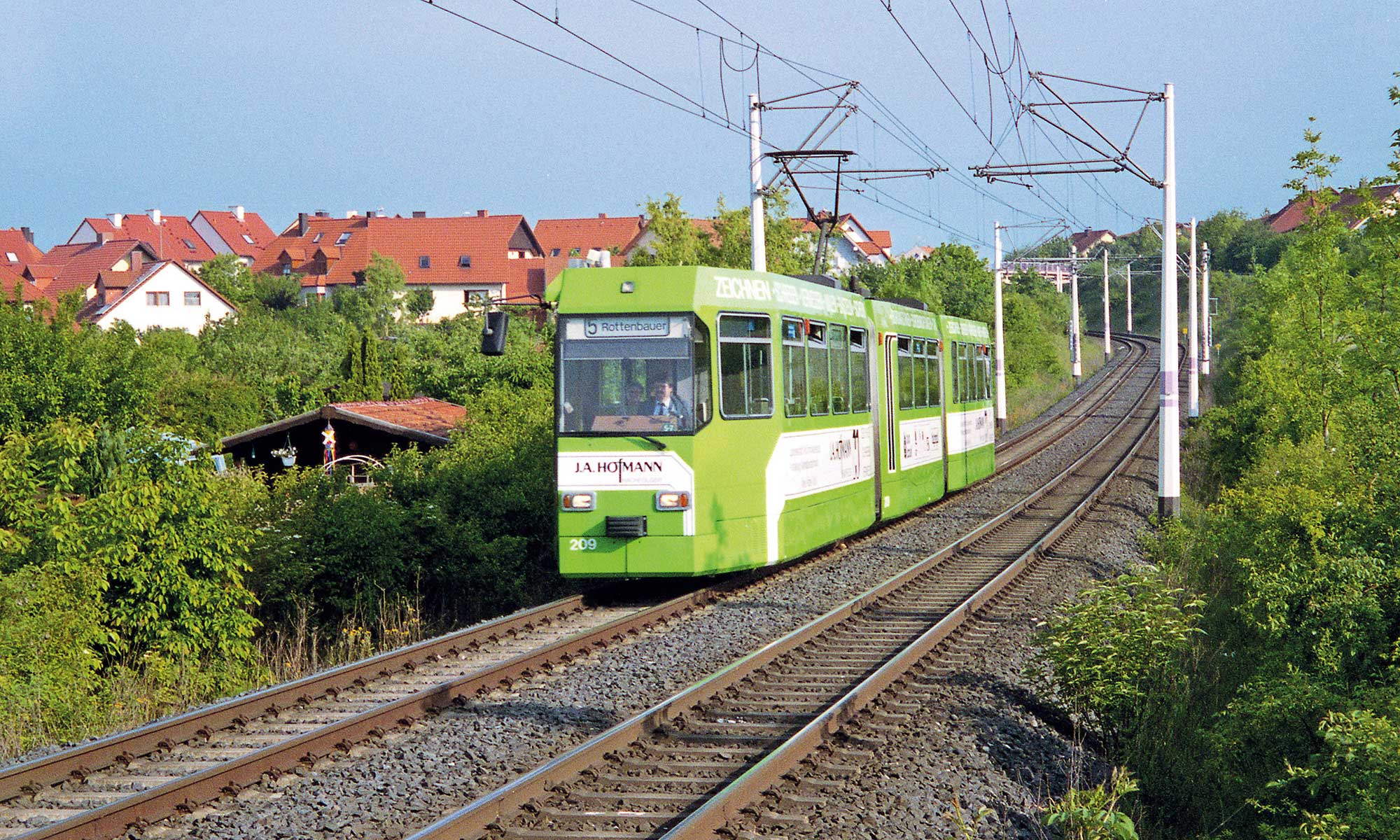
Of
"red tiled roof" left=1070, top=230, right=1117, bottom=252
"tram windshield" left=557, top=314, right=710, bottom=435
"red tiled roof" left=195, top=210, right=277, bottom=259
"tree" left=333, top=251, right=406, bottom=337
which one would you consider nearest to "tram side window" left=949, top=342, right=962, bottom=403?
"tram windshield" left=557, top=314, right=710, bottom=435

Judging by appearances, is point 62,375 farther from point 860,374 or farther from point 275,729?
point 275,729

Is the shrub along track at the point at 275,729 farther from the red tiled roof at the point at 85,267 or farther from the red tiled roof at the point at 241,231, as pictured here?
the red tiled roof at the point at 241,231

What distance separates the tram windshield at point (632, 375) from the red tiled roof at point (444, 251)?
80261 millimetres

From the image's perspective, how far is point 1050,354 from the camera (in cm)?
6500

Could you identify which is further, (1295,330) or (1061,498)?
(1061,498)

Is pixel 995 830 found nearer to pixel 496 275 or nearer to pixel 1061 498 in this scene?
pixel 1061 498

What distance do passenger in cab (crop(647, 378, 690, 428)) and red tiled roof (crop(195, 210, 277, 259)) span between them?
11727 cm

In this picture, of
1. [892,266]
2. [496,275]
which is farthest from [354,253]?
[892,266]

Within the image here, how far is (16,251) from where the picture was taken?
112000 millimetres

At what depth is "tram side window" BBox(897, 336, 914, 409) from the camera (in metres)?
19.0

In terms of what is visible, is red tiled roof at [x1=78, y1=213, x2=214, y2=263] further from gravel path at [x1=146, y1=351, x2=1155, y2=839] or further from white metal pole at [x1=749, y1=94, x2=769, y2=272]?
gravel path at [x1=146, y1=351, x2=1155, y2=839]

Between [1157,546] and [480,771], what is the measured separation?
1258 cm

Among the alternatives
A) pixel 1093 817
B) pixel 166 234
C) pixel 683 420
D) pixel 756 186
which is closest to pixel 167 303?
pixel 166 234

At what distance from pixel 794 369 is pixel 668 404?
6.69 feet
